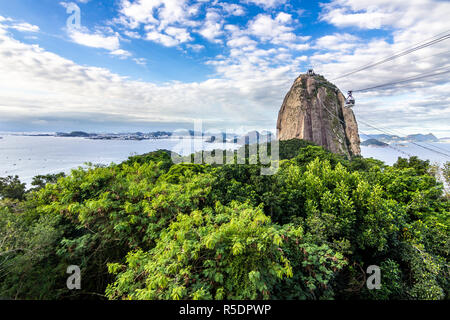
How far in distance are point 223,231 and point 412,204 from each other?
38.5 feet

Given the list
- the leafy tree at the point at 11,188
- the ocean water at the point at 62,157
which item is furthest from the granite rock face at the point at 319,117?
the leafy tree at the point at 11,188

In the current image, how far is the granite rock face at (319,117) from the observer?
39031 mm

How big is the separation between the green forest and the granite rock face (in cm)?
2948

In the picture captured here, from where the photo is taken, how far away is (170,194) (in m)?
6.77

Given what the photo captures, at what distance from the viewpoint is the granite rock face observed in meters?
39.0

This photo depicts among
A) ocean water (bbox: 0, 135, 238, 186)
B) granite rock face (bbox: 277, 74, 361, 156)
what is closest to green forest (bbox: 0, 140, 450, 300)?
ocean water (bbox: 0, 135, 238, 186)

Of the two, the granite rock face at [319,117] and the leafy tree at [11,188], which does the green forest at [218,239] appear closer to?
the leafy tree at [11,188]

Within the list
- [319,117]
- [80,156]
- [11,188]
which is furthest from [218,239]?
[80,156]

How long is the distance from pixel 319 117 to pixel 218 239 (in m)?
42.6

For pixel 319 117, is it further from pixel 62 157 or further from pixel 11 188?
pixel 62 157

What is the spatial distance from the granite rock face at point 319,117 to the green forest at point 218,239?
1161 inches

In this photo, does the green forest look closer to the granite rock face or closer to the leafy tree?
the leafy tree
